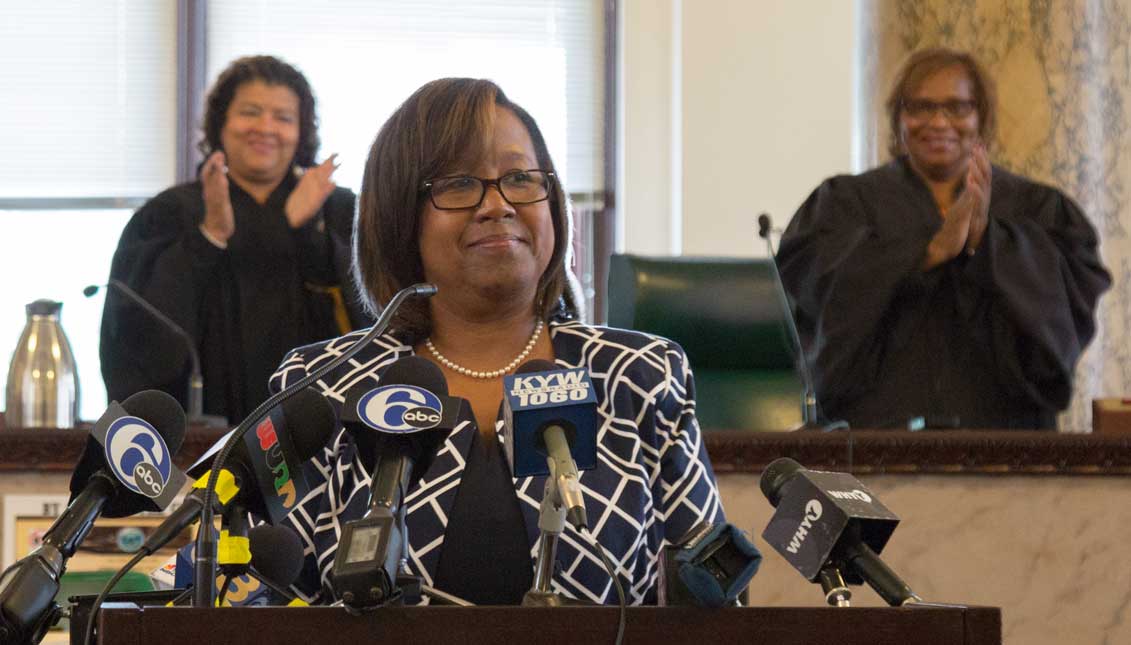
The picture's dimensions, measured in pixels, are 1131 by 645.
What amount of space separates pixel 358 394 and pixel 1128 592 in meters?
1.90

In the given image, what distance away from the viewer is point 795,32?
623 cm

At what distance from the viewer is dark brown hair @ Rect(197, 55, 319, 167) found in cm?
389

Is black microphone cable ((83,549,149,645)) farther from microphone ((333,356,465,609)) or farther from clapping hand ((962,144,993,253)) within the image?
clapping hand ((962,144,993,253))

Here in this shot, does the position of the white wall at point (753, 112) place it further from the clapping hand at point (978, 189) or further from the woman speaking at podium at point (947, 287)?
the clapping hand at point (978, 189)

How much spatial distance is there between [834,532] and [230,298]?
9.17ft

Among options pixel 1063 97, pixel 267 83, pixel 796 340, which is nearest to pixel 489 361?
pixel 796 340

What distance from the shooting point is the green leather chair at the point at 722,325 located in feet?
11.9

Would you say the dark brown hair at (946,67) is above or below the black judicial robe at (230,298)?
above

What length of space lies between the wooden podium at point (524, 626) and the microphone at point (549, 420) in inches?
3.7

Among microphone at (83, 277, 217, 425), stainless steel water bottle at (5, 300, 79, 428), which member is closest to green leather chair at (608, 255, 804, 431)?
microphone at (83, 277, 217, 425)

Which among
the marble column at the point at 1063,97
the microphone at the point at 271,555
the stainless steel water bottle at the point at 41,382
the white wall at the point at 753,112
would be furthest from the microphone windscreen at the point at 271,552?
the white wall at the point at 753,112

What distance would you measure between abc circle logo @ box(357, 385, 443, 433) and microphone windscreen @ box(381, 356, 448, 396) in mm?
53

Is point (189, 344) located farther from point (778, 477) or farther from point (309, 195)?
point (778, 477)

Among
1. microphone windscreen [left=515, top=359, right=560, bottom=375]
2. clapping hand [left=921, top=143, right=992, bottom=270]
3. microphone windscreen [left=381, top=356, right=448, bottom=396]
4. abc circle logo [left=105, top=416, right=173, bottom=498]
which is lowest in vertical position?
abc circle logo [left=105, top=416, right=173, bottom=498]
